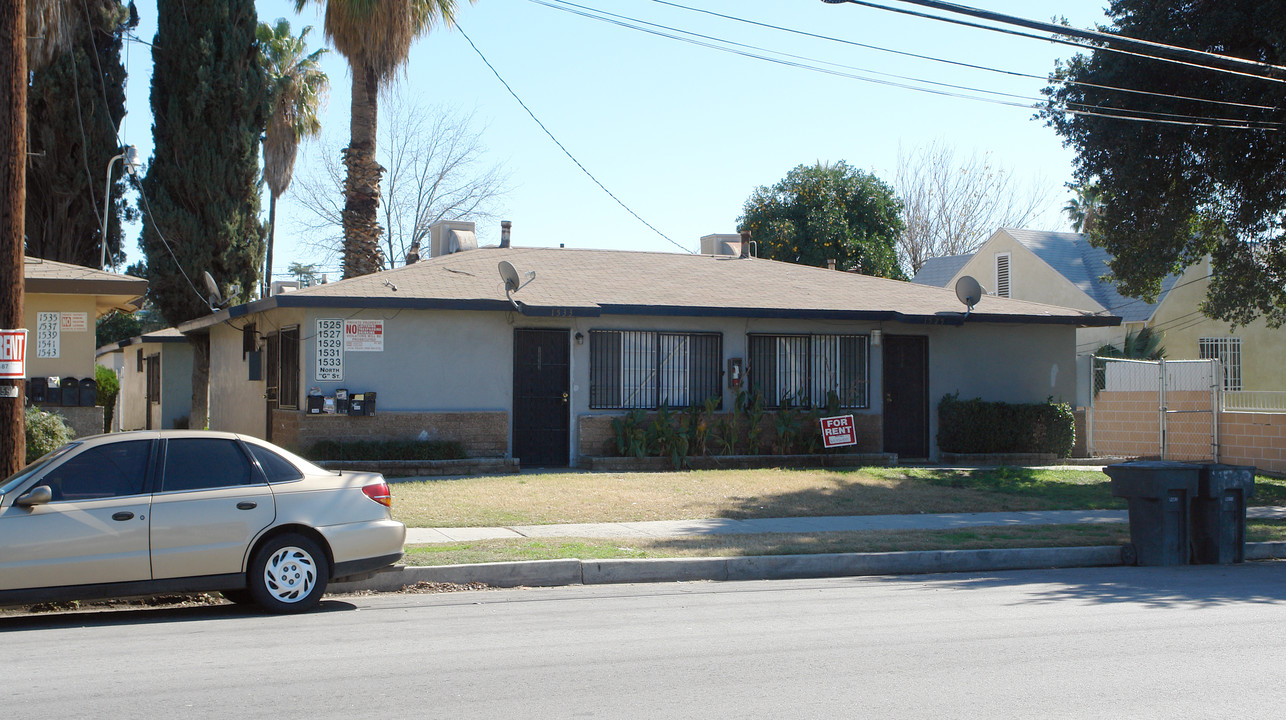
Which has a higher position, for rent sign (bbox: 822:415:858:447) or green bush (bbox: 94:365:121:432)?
green bush (bbox: 94:365:121:432)

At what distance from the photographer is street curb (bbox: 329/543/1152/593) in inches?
373

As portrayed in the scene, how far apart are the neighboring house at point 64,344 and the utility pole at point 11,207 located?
243 inches

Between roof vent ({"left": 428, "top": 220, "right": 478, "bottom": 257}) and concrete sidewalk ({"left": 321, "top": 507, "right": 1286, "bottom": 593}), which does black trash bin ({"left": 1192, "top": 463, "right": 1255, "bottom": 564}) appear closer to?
concrete sidewalk ({"left": 321, "top": 507, "right": 1286, "bottom": 593})

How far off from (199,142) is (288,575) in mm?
18591

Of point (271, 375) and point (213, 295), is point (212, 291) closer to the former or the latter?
point (213, 295)

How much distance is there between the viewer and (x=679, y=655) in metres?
6.64

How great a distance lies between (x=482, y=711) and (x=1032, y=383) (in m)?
17.4

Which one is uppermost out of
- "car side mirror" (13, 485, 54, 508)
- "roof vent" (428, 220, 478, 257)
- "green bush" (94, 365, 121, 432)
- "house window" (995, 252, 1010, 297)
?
"house window" (995, 252, 1010, 297)

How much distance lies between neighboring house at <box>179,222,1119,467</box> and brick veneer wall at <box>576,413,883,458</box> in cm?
3

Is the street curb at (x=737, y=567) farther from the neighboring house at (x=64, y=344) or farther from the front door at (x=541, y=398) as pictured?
the neighboring house at (x=64, y=344)

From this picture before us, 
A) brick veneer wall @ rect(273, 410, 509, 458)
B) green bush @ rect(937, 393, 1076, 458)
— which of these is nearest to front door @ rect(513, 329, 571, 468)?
brick veneer wall @ rect(273, 410, 509, 458)

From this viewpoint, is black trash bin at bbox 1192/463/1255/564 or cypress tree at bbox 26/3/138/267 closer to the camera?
black trash bin at bbox 1192/463/1255/564

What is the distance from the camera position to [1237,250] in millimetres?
19328

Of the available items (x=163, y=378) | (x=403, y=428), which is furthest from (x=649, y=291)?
(x=163, y=378)
